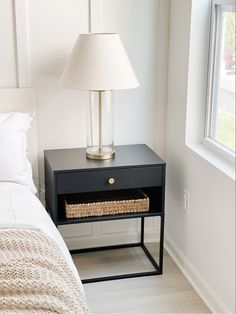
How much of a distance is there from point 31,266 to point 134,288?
4.16 ft

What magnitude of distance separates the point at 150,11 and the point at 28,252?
1.76 m

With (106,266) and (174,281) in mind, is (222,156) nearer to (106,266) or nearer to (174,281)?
(174,281)

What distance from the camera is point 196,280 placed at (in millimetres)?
2820

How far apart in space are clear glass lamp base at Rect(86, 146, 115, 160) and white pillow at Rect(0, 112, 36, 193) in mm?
358

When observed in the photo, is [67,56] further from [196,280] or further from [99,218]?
→ [196,280]

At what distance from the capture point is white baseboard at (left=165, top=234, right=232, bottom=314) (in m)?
2.57

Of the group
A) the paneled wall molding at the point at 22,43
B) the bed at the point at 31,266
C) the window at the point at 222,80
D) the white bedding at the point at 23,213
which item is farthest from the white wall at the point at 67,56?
the bed at the point at 31,266

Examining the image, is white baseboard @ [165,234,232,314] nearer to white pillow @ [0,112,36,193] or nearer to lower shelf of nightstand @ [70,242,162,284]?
lower shelf of nightstand @ [70,242,162,284]

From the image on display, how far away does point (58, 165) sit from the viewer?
273 centimetres

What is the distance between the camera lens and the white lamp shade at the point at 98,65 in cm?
258

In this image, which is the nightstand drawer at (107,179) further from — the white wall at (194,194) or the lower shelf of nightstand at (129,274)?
the lower shelf of nightstand at (129,274)

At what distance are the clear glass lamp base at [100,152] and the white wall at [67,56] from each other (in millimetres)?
191

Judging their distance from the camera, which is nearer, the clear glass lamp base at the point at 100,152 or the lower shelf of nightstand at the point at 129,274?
the clear glass lamp base at the point at 100,152

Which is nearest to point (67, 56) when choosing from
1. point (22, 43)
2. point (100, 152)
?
point (22, 43)
